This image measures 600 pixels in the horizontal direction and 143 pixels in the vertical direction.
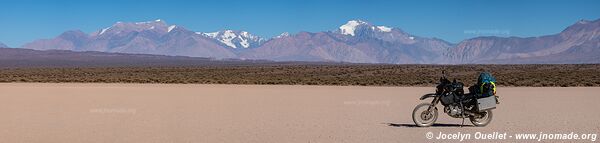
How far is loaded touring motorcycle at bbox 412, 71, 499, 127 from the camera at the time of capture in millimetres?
13719

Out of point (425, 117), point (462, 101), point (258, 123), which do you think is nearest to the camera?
point (462, 101)

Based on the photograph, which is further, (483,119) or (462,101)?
(483,119)

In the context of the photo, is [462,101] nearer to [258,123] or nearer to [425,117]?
[425,117]

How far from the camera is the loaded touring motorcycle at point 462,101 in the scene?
45.0 ft

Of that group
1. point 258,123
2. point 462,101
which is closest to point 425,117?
point 462,101

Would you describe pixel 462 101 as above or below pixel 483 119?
above

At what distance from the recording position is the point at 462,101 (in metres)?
13.9

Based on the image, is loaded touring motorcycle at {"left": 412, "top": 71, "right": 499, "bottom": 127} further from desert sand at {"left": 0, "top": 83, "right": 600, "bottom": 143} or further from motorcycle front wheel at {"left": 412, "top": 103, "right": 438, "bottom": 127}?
desert sand at {"left": 0, "top": 83, "right": 600, "bottom": 143}

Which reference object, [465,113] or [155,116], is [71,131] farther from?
[465,113]

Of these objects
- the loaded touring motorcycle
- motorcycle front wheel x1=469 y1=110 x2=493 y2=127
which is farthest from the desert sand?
the loaded touring motorcycle

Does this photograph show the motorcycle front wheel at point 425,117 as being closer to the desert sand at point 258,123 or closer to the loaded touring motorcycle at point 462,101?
the loaded touring motorcycle at point 462,101

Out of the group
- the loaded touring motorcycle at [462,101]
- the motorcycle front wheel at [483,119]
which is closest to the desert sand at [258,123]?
the motorcycle front wheel at [483,119]

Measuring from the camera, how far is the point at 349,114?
58.0 ft

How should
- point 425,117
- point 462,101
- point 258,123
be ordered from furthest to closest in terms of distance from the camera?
point 258,123, point 425,117, point 462,101
